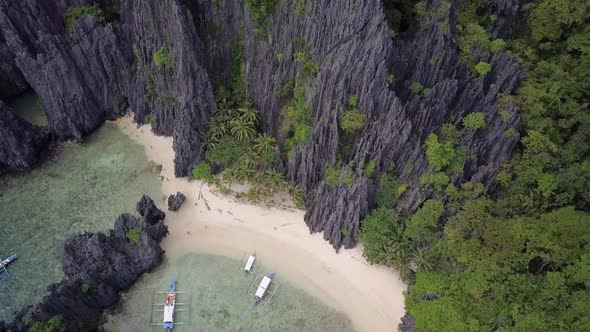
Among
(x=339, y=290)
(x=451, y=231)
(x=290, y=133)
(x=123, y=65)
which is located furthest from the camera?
(x=123, y=65)

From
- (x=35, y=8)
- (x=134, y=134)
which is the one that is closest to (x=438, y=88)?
(x=134, y=134)

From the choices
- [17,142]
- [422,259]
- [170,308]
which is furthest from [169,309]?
[17,142]

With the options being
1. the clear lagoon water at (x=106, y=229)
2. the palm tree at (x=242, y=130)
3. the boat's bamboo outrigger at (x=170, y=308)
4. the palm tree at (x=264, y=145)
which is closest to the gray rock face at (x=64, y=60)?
the clear lagoon water at (x=106, y=229)

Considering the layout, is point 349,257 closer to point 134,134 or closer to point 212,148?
point 212,148

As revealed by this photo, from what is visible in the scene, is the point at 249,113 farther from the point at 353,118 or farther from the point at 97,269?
the point at 97,269

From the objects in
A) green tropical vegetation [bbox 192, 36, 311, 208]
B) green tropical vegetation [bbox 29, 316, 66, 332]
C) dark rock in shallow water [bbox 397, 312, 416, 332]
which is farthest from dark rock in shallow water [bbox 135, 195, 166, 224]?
dark rock in shallow water [bbox 397, 312, 416, 332]

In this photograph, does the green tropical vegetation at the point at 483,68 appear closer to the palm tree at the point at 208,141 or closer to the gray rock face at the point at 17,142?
the palm tree at the point at 208,141
